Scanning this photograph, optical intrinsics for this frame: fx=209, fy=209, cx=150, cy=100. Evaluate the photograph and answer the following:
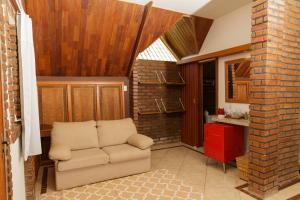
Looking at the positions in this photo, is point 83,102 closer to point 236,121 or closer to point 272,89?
point 236,121

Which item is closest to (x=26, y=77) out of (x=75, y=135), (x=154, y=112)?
(x=75, y=135)

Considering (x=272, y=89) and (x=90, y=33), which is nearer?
(x=272, y=89)

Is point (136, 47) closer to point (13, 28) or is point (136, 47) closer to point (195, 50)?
point (195, 50)

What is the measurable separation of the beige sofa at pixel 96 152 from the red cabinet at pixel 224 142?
1084mm

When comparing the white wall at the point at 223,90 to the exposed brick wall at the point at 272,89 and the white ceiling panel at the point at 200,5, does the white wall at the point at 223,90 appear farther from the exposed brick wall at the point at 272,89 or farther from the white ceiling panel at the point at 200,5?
the exposed brick wall at the point at 272,89

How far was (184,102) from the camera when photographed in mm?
5434

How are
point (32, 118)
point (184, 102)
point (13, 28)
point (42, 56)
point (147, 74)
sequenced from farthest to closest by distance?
point (184, 102) → point (147, 74) → point (42, 56) → point (32, 118) → point (13, 28)

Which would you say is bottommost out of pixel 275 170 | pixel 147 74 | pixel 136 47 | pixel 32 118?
pixel 275 170

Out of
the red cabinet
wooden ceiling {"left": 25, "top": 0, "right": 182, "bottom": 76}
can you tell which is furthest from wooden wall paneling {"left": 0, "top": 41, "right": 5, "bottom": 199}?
the red cabinet

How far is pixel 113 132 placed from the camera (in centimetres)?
384

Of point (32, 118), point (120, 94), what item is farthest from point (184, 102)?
point (32, 118)

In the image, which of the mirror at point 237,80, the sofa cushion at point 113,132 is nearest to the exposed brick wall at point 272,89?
the mirror at point 237,80

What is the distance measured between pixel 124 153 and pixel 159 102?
7.23ft

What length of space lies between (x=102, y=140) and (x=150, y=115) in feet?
5.75
